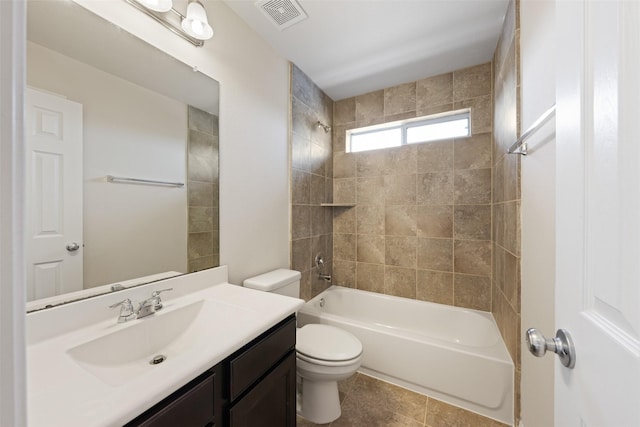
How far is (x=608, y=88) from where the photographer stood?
0.35m

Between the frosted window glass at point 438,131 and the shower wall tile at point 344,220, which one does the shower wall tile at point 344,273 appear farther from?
the frosted window glass at point 438,131

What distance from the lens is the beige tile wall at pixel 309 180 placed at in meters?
2.05

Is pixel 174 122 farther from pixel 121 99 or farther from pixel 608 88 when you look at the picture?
pixel 608 88

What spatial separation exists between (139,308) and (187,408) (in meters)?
0.50

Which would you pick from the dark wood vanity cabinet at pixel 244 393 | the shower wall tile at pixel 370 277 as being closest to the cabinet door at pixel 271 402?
the dark wood vanity cabinet at pixel 244 393

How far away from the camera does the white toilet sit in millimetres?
1336

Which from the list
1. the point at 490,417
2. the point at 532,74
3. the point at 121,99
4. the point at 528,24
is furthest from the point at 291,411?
the point at 528,24

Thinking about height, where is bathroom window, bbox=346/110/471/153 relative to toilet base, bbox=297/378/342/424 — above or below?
above

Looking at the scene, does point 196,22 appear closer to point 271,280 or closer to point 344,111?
point 271,280

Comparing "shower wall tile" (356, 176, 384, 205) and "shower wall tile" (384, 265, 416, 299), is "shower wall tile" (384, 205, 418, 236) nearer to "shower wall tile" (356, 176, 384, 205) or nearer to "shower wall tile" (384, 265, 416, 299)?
"shower wall tile" (356, 176, 384, 205)

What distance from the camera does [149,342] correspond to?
92cm

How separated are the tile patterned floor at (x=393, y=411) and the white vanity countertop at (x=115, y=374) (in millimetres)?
996

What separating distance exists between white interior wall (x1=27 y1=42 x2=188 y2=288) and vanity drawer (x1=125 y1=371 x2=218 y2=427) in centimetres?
62

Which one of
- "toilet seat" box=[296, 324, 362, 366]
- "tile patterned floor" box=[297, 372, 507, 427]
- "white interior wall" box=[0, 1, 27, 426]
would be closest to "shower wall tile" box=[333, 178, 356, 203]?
"toilet seat" box=[296, 324, 362, 366]
